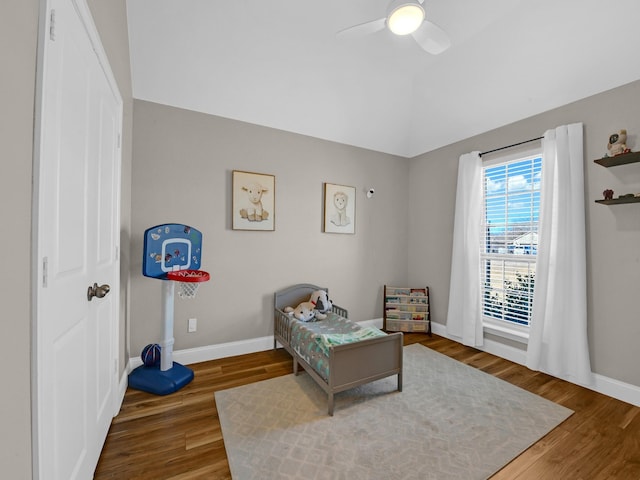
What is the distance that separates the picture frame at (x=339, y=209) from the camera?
3678 mm

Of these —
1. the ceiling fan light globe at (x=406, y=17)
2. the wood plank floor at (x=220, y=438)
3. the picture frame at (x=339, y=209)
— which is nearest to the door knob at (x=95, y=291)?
the wood plank floor at (x=220, y=438)

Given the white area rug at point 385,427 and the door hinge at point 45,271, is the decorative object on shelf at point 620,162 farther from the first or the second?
the door hinge at point 45,271

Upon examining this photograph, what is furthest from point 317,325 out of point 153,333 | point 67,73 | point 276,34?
point 276,34

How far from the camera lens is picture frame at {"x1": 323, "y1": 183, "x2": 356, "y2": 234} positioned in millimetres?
3678

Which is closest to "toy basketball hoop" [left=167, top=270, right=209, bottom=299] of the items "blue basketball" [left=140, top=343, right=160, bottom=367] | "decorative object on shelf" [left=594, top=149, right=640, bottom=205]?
"blue basketball" [left=140, top=343, right=160, bottom=367]

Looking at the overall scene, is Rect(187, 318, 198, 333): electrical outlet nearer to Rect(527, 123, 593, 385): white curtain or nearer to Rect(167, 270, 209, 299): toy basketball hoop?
Rect(167, 270, 209, 299): toy basketball hoop

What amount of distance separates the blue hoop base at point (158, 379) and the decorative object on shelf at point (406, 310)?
2.63m

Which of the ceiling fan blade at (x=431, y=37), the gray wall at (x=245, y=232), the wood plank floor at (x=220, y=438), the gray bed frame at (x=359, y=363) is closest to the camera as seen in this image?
the wood plank floor at (x=220, y=438)

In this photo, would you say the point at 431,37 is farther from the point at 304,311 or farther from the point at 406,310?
the point at 406,310

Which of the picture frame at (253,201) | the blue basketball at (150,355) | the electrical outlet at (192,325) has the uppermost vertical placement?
the picture frame at (253,201)

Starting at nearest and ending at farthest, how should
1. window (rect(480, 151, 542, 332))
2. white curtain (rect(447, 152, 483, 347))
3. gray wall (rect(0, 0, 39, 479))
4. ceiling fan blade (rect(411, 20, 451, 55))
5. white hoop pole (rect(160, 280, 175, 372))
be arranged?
gray wall (rect(0, 0, 39, 479)) < ceiling fan blade (rect(411, 20, 451, 55)) < white hoop pole (rect(160, 280, 175, 372)) < window (rect(480, 151, 542, 332)) < white curtain (rect(447, 152, 483, 347))

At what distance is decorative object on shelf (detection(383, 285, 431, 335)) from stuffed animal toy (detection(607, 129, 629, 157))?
242 centimetres

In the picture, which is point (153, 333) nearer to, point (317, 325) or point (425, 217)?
point (317, 325)

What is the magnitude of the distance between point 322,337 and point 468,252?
2.21 metres
